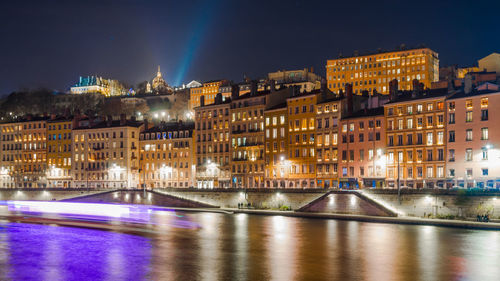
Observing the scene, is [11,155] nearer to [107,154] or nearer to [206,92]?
[107,154]

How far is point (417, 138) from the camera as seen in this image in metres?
78.1

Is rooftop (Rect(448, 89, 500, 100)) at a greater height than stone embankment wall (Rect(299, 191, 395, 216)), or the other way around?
rooftop (Rect(448, 89, 500, 100))

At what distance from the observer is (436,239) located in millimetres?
52219

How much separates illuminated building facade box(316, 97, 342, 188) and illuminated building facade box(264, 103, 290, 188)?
6.87m

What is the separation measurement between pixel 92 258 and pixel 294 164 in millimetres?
52216

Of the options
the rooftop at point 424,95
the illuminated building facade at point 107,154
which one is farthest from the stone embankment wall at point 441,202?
the illuminated building facade at point 107,154

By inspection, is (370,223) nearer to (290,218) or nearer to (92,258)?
(290,218)

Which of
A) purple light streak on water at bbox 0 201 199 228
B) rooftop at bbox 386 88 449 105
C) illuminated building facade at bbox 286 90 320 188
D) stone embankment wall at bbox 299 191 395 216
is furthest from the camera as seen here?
illuminated building facade at bbox 286 90 320 188

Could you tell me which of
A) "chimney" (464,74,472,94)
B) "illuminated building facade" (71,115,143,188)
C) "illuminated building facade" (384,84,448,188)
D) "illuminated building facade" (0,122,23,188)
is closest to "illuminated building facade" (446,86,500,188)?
"chimney" (464,74,472,94)

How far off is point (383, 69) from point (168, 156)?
6687 cm

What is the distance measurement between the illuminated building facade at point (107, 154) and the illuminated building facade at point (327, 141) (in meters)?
42.1

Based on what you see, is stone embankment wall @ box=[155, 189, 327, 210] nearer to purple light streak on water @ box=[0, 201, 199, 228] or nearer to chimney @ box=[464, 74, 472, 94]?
purple light streak on water @ box=[0, 201, 199, 228]

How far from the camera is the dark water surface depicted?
37.9 metres

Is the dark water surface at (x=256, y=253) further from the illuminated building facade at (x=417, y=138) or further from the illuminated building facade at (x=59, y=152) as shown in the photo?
the illuminated building facade at (x=59, y=152)
